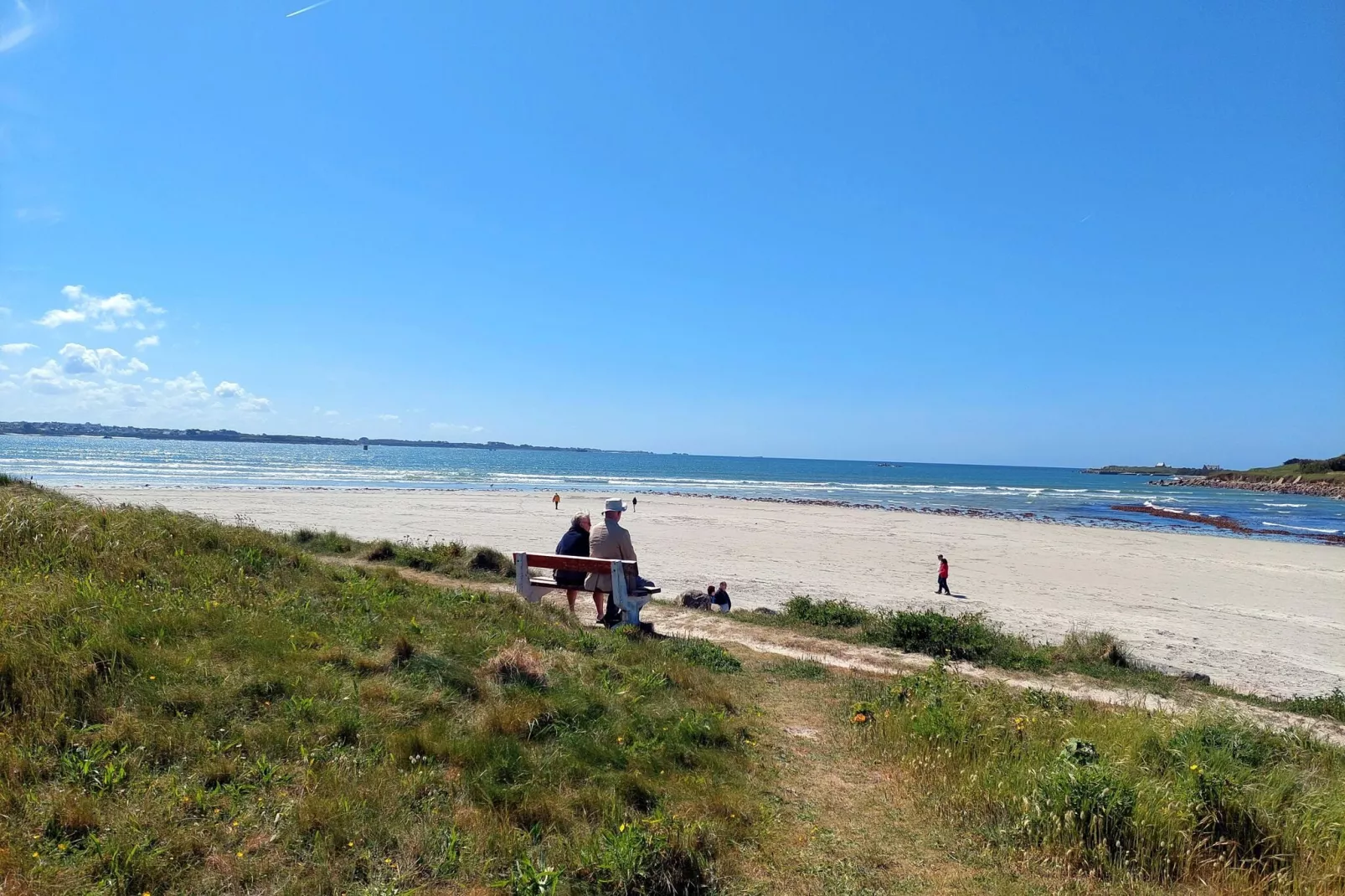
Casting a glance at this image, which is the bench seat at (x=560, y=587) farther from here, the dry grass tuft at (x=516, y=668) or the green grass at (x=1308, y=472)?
the green grass at (x=1308, y=472)

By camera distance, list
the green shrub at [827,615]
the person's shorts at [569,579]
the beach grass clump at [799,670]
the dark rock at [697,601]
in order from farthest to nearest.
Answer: the dark rock at [697,601] < the green shrub at [827,615] < the person's shorts at [569,579] < the beach grass clump at [799,670]

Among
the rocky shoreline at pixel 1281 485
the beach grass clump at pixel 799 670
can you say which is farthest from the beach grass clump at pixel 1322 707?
the rocky shoreline at pixel 1281 485

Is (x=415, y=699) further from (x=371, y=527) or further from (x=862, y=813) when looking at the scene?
(x=371, y=527)

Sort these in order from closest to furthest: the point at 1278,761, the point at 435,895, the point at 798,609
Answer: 1. the point at 435,895
2. the point at 1278,761
3. the point at 798,609

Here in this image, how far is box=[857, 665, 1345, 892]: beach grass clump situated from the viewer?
11.2 feet

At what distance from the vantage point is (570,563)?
8133mm

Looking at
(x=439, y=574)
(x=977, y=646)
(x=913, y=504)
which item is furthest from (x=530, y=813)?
(x=913, y=504)

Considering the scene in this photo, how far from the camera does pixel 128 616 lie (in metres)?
4.42

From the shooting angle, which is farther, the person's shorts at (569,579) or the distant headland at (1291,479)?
the distant headland at (1291,479)

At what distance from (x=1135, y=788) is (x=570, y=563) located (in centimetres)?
586

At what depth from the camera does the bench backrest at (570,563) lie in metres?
7.99

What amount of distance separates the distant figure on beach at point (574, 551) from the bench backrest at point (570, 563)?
171 mm

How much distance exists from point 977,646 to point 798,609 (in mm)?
2796

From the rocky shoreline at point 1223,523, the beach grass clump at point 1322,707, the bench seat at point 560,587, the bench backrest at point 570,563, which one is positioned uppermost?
the bench backrest at point 570,563
